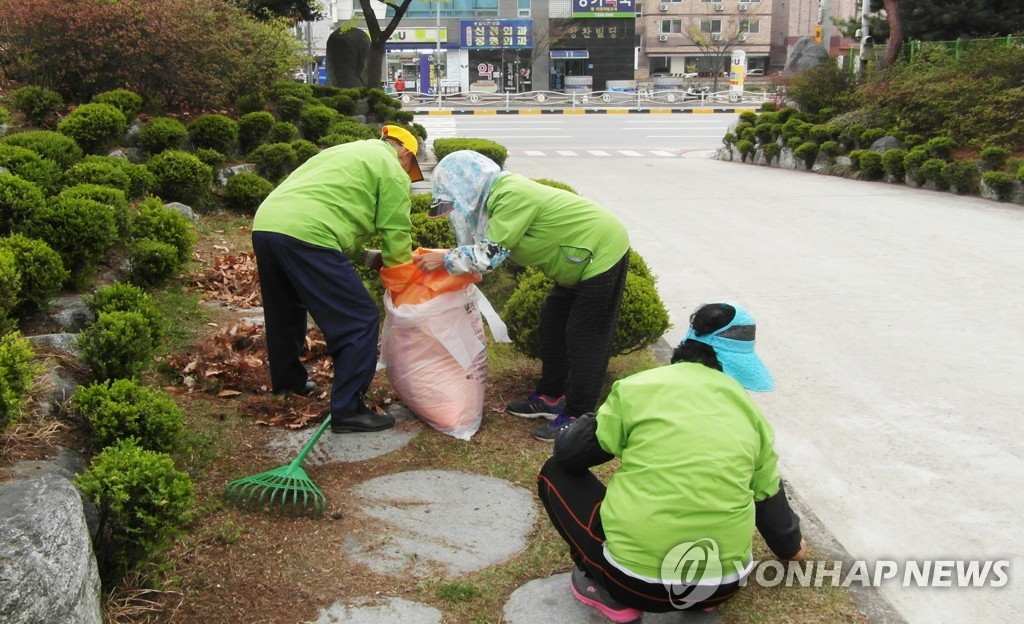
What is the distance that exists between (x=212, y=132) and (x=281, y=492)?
21.0 feet

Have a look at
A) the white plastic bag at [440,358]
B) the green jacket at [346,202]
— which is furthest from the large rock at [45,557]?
the white plastic bag at [440,358]

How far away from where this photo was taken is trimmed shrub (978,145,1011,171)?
11.8 meters

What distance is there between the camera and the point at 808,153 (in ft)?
49.9

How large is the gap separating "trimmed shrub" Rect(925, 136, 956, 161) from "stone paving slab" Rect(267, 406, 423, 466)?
428 inches

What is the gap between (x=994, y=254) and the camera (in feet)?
27.0

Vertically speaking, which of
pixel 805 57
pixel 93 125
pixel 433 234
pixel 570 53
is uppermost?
pixel 570 53

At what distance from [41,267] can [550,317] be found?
2383 mm

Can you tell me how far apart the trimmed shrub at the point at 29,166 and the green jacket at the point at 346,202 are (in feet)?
8.21

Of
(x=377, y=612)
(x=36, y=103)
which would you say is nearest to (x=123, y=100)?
(x=36, y=103)

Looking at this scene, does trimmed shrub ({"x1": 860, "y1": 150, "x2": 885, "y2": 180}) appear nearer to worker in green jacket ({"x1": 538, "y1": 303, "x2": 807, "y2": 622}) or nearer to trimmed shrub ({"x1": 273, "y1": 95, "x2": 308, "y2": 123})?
trimmed shrub ({"x1": 273, "y1": 95, "x2": 308, "y2": 123})

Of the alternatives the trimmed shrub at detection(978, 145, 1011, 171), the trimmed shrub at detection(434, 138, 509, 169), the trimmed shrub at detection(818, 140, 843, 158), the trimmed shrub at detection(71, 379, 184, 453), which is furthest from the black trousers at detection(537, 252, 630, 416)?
the trimmed shrub at detection(818, 140, 843, 158)

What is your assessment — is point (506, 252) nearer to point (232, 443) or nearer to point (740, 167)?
point (232, 443)

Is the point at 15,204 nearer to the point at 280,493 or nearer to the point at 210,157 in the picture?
the point at 280,493

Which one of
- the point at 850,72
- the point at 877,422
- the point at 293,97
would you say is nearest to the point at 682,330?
the point at 877,422
